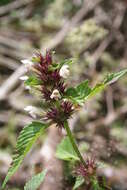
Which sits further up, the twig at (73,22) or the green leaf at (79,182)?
the twig at (73,22)

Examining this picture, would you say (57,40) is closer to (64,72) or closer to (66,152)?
(66,152)

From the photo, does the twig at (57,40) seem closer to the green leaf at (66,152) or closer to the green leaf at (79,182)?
the green leaf at (66,152)

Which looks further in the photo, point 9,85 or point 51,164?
point 9,85

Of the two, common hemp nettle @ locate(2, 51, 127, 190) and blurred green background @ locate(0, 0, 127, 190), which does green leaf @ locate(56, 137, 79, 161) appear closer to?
common hemp nettle @ locate(2, 51, 127, 190)

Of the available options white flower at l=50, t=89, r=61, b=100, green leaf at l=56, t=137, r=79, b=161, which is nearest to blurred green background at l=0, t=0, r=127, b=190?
green leaf at l=56, t=137, r=79, b=161

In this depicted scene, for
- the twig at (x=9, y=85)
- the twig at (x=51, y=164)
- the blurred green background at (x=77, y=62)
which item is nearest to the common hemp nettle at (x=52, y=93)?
the blurred green background at (x=77, y=62)

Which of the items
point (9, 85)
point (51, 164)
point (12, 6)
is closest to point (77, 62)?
point (9, 85)
